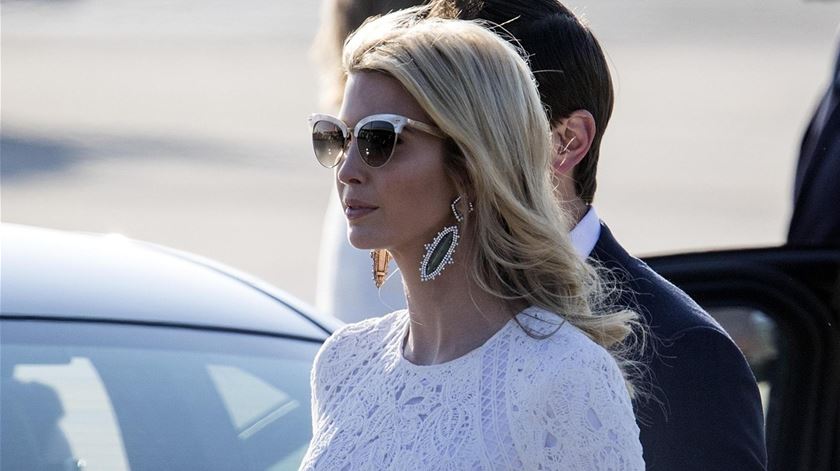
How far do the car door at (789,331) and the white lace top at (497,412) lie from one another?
1.20m

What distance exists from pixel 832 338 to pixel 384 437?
148 cm

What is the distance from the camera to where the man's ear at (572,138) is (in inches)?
85.1

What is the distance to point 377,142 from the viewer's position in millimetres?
1829

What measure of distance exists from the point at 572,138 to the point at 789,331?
1.07 m

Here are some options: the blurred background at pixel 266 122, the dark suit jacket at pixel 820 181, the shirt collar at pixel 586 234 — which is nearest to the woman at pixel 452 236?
the shirt collar at pixel 586 234

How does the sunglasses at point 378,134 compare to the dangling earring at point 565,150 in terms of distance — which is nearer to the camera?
the sunglasses at point 378,134

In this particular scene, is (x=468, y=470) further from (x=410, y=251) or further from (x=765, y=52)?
(x=765, y=52)

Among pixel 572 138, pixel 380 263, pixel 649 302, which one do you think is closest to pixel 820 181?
pixel 572 138

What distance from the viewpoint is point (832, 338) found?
302 centimetres

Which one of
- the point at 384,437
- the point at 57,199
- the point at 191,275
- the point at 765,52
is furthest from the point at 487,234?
the point at 765,52

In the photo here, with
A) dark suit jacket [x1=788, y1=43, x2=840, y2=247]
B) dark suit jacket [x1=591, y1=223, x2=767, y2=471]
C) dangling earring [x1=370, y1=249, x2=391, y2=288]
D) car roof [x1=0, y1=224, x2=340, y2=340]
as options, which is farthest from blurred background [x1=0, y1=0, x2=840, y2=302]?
dark suit jacket [x1=591, y1=223, x2=767, y2=471]

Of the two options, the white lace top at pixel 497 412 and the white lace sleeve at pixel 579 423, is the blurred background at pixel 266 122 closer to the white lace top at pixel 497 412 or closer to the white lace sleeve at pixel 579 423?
the white lace top at pixel 497 412

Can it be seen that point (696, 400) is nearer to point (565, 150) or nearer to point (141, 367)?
point (565, 150)

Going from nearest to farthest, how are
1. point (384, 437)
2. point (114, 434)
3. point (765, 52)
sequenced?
1. point (384, 437)
2. point (114, 434)
3. point (765, 52)
